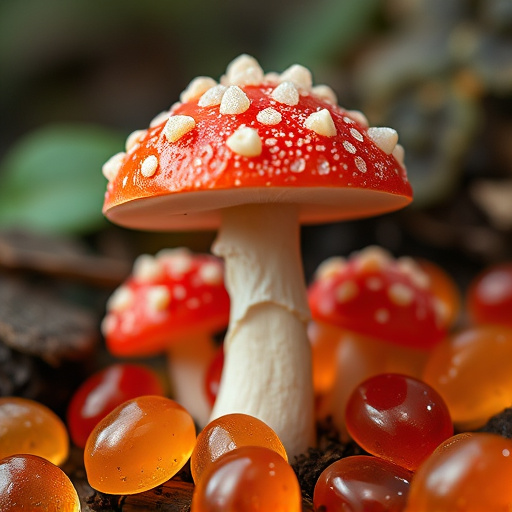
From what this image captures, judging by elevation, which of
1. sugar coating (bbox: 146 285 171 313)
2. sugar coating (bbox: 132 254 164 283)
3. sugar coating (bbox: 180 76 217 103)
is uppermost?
sugar coating (bbox: 180 76 217 103)

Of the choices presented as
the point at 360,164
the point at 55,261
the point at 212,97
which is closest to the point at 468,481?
the point at 360,164

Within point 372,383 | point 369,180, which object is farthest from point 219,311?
point 369,180

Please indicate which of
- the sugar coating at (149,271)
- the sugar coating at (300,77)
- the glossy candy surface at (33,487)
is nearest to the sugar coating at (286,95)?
the sugar coating at (300,77)

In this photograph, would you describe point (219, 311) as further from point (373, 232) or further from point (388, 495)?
point (373, 232)

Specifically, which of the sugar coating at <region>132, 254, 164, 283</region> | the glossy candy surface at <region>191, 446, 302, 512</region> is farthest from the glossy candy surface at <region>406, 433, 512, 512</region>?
the sugar coating at <region>132, 254, 164, 283</region>

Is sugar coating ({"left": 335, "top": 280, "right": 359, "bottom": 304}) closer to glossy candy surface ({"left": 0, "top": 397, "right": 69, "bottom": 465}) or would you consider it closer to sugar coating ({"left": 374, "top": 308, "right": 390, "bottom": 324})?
sugar coating ({"left": 374, "top": 308, "right": 390, "bottom": 324})

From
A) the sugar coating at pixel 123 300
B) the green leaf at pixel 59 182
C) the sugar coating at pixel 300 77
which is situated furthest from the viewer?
the green leaf at pixel 59 182

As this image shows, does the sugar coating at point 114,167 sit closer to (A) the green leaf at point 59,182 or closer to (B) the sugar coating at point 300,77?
(B) the sugar coating at point 300,77
